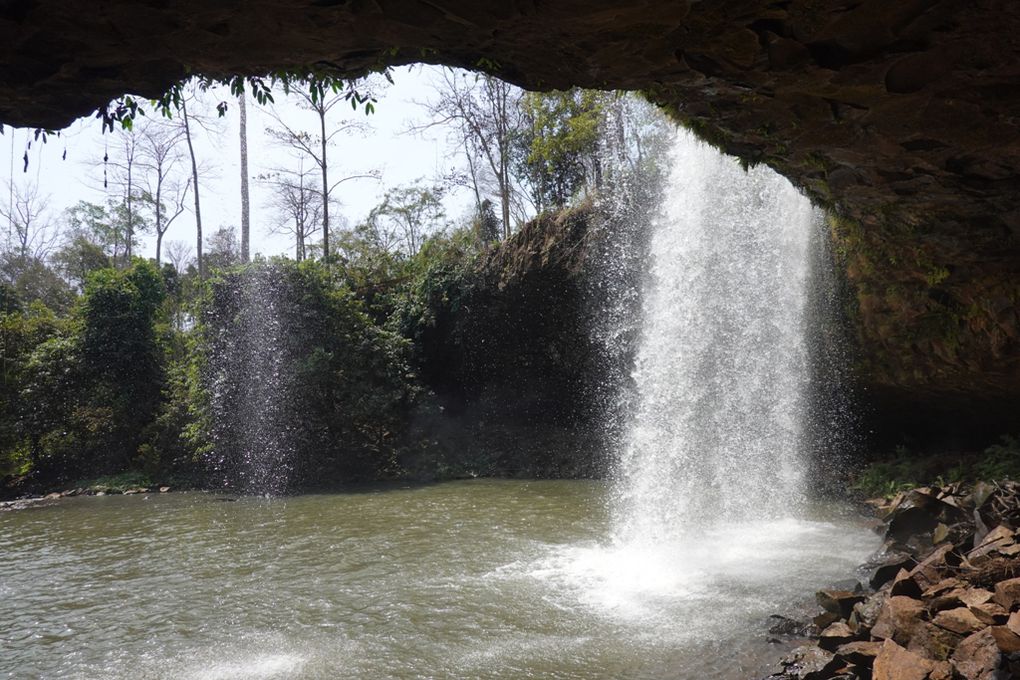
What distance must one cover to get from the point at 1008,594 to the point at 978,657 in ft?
1.55

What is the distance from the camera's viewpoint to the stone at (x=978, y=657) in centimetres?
333

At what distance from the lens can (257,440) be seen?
1556 cm

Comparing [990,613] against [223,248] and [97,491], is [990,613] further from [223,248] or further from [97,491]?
[223,248]

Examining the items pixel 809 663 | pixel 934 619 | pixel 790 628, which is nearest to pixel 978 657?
pixel 934 619

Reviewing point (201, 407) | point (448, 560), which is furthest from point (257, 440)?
point (448, 560)

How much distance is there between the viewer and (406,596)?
20.9ft

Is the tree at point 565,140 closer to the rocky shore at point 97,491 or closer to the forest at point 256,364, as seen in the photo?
the forest at point 256,364

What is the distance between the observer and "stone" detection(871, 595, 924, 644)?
401 cm

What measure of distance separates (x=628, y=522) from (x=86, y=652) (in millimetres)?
6208

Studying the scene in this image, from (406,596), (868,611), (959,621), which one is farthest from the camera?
(406,596)

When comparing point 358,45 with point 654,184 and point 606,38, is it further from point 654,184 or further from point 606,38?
point 654,184

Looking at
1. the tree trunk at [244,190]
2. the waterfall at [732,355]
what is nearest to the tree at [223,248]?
the tree trunk at [244,190]

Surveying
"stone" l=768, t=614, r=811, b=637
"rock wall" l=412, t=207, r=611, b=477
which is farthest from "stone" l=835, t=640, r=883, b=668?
"rock wall" l=412, t=207, r=611, b=477

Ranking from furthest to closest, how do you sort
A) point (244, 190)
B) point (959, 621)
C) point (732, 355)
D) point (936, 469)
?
point (244, 190)
point (732, 355)
point (936, 469)
point (959, 621)
